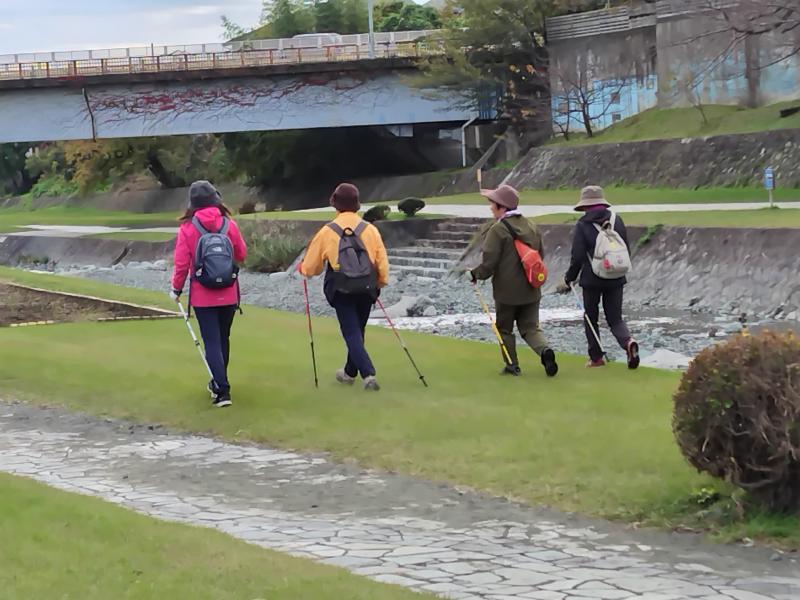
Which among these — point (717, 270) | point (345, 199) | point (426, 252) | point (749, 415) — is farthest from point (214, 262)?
point (426, 252)

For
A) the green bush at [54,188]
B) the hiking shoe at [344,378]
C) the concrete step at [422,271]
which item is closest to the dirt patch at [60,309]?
the hiking shoe at [344,378]

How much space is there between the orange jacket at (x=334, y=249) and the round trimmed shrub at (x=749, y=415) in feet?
16.6

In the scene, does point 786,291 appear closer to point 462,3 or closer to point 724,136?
point 724,136

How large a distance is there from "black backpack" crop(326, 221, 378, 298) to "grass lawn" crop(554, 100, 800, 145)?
27074 millimetres

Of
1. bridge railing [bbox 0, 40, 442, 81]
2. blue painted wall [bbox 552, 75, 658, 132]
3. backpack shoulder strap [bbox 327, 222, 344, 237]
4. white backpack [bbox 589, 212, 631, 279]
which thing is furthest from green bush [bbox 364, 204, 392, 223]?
bridge railing [bbox 0, 40, 442, 81]

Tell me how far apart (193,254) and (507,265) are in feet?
10.3

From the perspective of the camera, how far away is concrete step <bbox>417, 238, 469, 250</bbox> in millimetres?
32772

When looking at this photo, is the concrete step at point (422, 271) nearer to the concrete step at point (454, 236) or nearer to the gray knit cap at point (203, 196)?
the concrete step at point (454, 236)

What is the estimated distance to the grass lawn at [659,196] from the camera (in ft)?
106

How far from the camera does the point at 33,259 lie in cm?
5019

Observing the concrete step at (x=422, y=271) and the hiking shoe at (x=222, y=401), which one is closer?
the hiking shoe at (x=222, y=401)

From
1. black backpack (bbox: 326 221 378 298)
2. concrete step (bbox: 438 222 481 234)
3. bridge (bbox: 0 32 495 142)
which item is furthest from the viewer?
bridge (bbox: 0 32 495 142)

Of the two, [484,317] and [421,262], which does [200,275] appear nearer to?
[484,317]

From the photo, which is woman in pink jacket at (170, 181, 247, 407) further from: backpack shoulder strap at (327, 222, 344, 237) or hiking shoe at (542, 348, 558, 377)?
hiking shoe at (542, 348, 558, 377)
